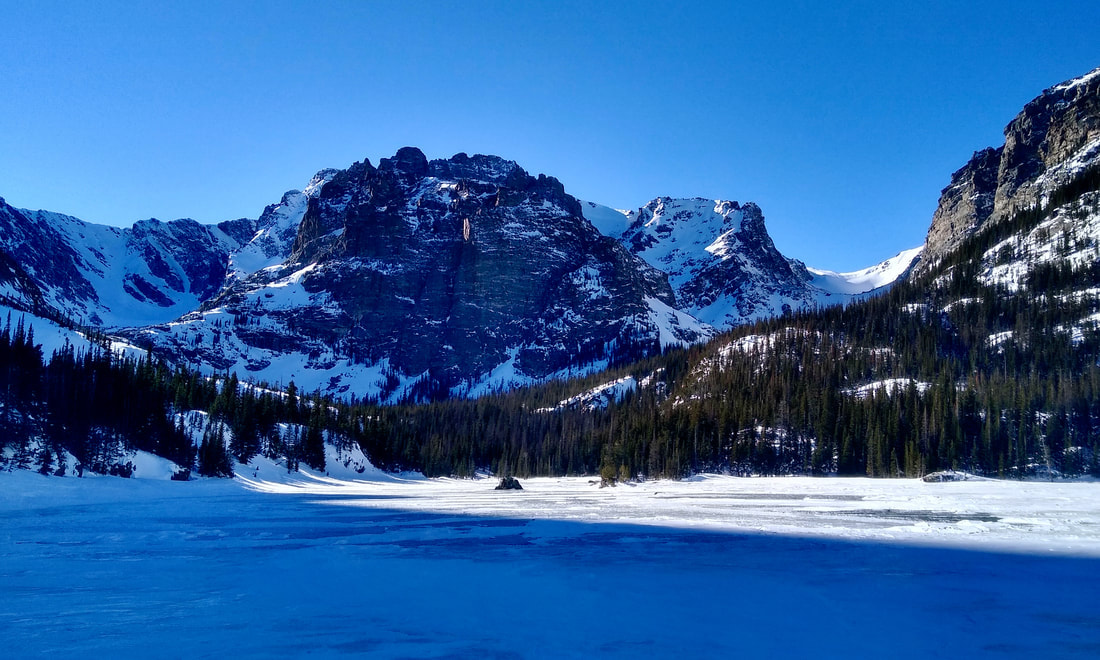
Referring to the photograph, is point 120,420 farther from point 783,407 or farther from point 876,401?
point 876,401

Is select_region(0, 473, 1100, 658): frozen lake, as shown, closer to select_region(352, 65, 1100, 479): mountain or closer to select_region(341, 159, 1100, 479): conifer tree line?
select_region(341, 159, 1100, 479): conifer tree line

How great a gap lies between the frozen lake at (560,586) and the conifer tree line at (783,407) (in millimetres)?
42787

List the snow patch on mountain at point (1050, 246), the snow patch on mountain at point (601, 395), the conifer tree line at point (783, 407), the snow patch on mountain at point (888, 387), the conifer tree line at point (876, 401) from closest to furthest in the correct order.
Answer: the conifer tree line at point (783, 407) < the conifer tree line at point (876, 401) < the snow patch on mountain at point (888, 387) < the snow patch on mountain at point (1050, 246) < the snow patch on mountain at point (601, 395)

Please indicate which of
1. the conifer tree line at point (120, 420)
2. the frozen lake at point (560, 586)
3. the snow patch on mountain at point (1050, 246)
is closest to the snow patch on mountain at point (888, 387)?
the snow patch on mountain at point (1050, 246)

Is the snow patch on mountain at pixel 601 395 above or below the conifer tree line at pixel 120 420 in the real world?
above

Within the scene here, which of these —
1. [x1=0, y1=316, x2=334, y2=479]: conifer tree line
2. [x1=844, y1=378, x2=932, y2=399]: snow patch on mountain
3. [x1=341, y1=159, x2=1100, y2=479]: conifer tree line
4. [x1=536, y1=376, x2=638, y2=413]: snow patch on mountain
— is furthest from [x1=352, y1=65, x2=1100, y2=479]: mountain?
[x1=0, y1=316, x2=334, y2=479]: conifer tree line

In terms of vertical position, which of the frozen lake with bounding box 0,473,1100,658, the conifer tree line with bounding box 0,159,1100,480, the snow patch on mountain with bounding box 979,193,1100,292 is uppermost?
the snow patch on mountain with bounding box 979,193,1100,292

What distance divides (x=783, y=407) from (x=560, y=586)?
93396mm

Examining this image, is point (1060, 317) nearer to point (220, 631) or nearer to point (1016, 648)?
point (1016, 648)

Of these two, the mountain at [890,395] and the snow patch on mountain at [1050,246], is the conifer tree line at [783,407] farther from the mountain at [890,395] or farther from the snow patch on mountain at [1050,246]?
the snow patch on mountain at [1050,246]

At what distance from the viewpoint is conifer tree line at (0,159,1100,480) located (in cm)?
7481

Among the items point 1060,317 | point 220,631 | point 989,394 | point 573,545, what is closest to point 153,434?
point 573,545

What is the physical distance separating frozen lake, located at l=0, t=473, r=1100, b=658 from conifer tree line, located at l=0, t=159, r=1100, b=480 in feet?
140

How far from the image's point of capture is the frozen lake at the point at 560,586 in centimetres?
1368
